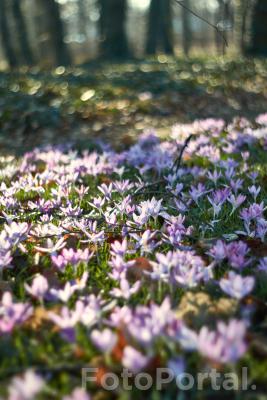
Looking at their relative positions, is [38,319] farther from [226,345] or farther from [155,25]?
[155,25]

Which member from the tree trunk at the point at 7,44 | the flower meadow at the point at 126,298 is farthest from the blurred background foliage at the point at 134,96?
the tree trunk at the point at 7,44

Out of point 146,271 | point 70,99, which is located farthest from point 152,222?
point 70,99

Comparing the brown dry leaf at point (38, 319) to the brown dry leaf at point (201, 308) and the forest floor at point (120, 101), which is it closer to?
the brown dry leaf at point (201, 308)

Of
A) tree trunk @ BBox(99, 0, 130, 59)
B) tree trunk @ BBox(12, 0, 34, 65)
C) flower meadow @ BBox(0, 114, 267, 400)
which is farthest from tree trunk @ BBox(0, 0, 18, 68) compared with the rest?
flower meadow @ BBox(0, 114, 267, 400)

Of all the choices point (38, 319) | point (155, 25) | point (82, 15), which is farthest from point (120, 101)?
point (82, 15)

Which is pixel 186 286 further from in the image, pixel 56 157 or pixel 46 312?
pixel 56 157
